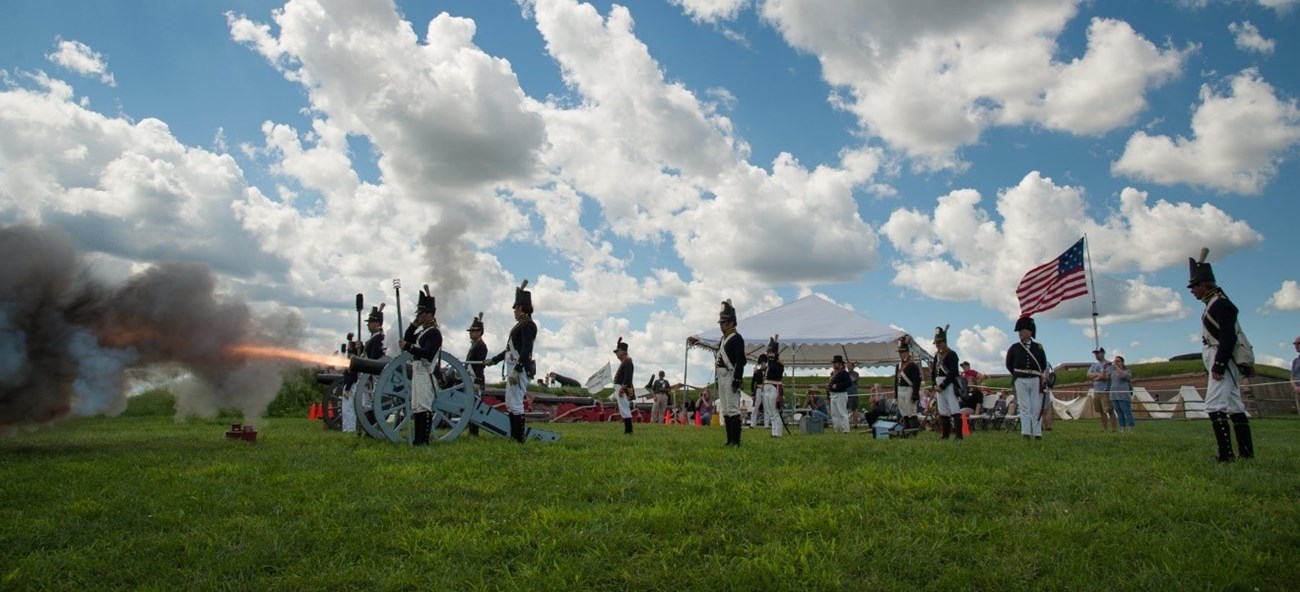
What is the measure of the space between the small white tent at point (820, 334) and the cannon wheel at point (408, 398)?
13.5 metres

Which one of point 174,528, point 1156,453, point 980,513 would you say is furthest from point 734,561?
point 1156,453

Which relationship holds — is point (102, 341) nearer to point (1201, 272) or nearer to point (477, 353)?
point (477, 353)

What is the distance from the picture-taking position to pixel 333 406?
18.8 m

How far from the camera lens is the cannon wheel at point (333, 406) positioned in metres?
18.0

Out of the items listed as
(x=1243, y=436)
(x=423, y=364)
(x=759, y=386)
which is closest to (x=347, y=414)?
(x=423, y=364)

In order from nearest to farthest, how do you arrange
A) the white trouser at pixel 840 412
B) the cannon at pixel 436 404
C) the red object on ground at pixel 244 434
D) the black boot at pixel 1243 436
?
the black boot at pixel 1243 436
the cannon at pixel 436 404
the red object on ground at pixel 244 434
the white trouser at pixel 840 412

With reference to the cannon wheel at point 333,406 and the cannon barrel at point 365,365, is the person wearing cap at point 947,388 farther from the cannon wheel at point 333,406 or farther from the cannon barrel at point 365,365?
the cannon wheel at point 333,406

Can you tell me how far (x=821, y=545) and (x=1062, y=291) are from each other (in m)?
18.4

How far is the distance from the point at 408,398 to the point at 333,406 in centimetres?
739

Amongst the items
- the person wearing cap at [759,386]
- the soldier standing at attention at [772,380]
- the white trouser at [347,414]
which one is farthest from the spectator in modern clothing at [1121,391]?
the white trouser at [347,414]

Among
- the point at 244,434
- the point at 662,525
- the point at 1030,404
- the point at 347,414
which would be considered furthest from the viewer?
the point at 347,414

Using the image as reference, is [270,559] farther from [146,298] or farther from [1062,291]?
[1062,291]

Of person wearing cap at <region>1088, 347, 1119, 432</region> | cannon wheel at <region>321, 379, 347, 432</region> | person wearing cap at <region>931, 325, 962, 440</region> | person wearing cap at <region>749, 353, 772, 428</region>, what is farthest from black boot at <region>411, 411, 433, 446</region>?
person wearing cap at <region>1088, 347, 1119, 432</region>

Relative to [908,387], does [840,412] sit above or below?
below
